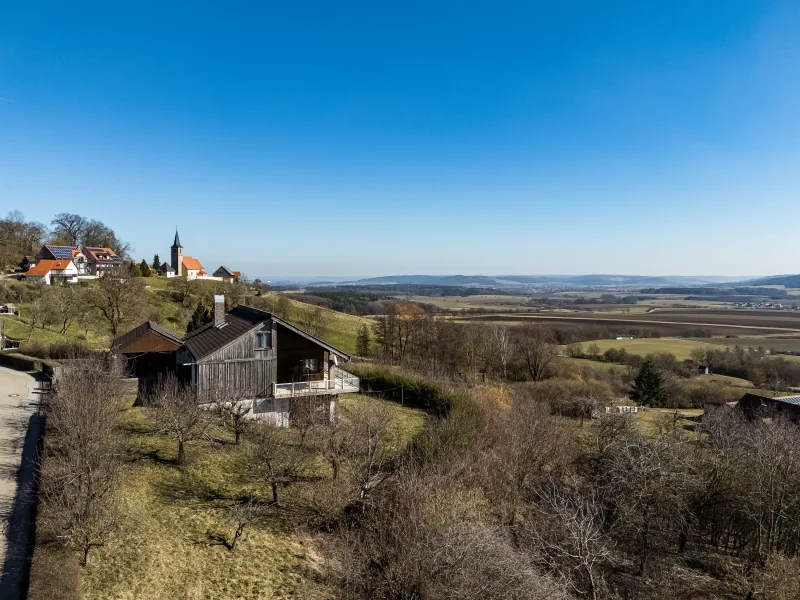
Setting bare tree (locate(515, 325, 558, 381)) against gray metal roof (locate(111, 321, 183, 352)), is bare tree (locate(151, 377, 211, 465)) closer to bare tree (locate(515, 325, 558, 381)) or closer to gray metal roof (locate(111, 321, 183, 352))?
gray metal roof (locate(111, 321, 183, 352))

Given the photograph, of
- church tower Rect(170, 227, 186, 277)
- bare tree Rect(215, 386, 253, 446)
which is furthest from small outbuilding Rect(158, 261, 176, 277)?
bare tree Rect(215, 386, 253, 446)

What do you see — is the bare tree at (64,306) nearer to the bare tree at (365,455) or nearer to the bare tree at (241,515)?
the bare tree at (365,455)

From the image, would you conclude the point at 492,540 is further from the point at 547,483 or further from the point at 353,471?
the point at 547,483

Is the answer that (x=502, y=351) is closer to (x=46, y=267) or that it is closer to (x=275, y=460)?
(x=275, y=460)

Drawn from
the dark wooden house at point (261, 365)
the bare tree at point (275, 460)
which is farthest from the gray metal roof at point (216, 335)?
the bare tree at point (275, 460)

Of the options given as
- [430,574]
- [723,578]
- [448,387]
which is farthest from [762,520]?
[448,387]

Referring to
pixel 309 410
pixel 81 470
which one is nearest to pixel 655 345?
pixel 309 410
